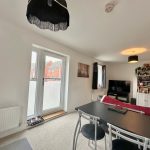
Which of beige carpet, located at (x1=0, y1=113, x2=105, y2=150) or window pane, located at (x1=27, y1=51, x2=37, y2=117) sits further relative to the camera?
window pane, located at (x1=27, y1=51, x2=37, y2=117)

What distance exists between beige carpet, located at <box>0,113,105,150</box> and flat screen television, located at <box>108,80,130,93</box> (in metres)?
4.05

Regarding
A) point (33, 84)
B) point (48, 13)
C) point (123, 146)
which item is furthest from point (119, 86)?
point (48, 13)

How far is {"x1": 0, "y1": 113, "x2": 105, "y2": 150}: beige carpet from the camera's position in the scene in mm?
2047

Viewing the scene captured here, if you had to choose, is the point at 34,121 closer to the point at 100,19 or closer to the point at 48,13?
the point at 48,13

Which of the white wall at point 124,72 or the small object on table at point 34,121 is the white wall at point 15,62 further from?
the white wall at point 124,72

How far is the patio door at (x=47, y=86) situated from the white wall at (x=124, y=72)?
3863 millimetres

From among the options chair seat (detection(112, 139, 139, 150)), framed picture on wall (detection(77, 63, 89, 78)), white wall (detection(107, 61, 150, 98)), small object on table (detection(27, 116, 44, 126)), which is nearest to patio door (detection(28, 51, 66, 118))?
small object on table (detection(27, 116, 44, 126))

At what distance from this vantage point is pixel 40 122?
2.88 metres

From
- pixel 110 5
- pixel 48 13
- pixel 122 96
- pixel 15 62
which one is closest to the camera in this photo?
pixel 48 13

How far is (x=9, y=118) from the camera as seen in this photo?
2.21m

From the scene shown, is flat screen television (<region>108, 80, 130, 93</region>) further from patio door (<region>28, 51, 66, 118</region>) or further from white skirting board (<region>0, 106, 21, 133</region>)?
white skirting board (<region>0, 106, 21, 133</region>)

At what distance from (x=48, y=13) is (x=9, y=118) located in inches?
84.0

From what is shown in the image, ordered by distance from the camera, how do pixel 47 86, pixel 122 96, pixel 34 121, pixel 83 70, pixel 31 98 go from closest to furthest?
pixel 34 121
pixel 31 98
pixel 47 86
pixel 83 70
pixel 122 96

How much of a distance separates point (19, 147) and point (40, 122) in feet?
3.03
